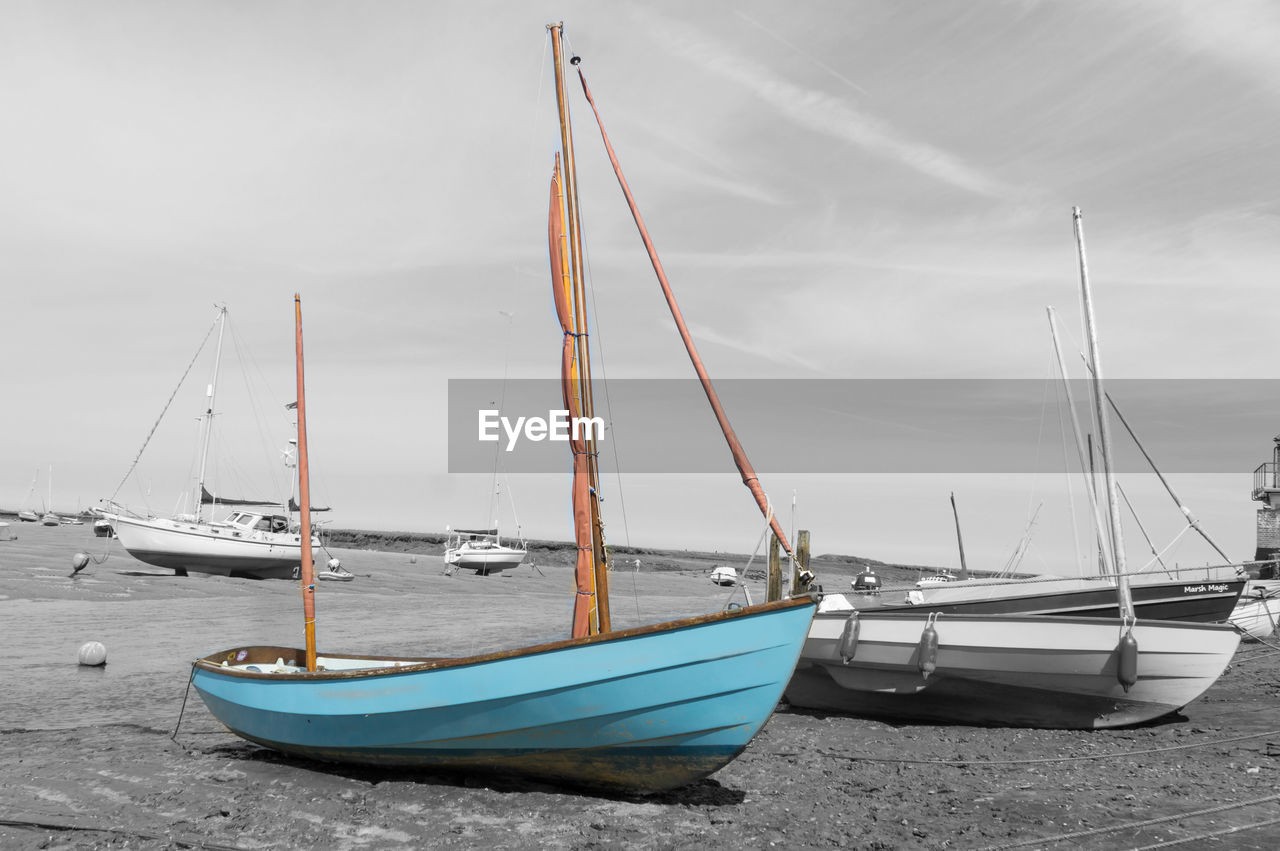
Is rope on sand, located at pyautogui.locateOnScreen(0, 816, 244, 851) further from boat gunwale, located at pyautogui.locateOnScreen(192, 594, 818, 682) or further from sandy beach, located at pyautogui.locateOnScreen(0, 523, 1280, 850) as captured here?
boat gunwale, located at pyautogui.locateOnScreen(192, 594, 818, 682)

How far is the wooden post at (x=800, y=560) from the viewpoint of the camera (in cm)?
A: 925

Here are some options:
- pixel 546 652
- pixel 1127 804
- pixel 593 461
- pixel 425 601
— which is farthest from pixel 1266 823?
pixel 425 601

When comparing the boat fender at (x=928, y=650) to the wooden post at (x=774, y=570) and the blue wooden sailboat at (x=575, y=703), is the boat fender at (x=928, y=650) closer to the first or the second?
the wooden post at (x=774, y=570)

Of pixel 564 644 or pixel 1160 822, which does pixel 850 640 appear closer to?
pixel 1160 822

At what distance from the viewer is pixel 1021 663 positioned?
13211mm

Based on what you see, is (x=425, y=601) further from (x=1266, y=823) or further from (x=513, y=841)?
(x=1266, y=823)

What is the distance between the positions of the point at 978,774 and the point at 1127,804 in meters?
2.00

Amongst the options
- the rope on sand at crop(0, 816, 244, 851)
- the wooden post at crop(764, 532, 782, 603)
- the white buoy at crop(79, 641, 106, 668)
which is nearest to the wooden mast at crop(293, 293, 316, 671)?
the rope on sand at crop(0, 816, 244, 851)

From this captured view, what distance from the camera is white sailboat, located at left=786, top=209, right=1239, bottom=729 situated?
1262cm

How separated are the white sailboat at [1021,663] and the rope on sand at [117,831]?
33.8 feet

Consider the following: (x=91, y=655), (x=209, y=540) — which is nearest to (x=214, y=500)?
(x=209, y=540)

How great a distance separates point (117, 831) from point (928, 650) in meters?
11.5

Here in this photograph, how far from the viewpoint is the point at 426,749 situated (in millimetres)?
9523

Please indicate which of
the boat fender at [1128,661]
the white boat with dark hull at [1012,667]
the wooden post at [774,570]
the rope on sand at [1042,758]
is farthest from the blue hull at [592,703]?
the boat fender at [1128,661]
